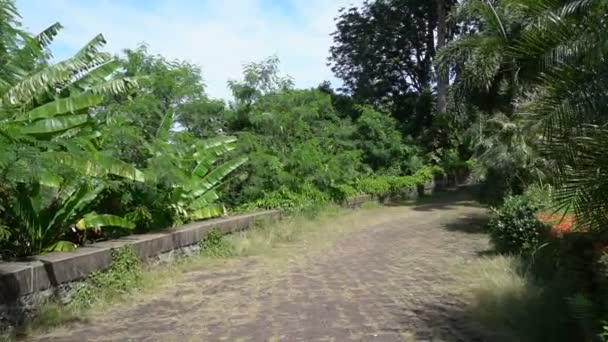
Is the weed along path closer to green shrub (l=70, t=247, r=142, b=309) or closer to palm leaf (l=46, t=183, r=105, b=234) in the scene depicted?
green shrub (l=70, t=247, r=142, b=309)

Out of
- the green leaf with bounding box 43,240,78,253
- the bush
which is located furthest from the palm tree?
the green leaf with bounding box 43,240,78,253

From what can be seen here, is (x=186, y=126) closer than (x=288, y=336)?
No

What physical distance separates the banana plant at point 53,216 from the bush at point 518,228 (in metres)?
→ 6.46

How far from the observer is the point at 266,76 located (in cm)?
1545

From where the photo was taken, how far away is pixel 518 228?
9125 millimetres

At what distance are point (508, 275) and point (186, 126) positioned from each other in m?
8.44

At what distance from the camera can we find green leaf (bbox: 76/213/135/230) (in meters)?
7.66

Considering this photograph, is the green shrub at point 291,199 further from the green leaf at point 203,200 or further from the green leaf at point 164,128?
the green leaf at point 164,128

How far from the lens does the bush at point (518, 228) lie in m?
8.74

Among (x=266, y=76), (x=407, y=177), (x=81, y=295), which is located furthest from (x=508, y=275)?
(x=407, y=177)

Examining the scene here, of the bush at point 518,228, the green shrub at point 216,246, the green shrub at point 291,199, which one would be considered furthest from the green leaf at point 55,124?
the bush at point 518,228

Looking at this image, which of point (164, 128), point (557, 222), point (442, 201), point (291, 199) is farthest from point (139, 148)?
point (442, 201)

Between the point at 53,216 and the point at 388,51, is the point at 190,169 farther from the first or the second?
the point at 388,51

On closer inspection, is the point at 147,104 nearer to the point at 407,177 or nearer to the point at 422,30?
the point at 407,177
